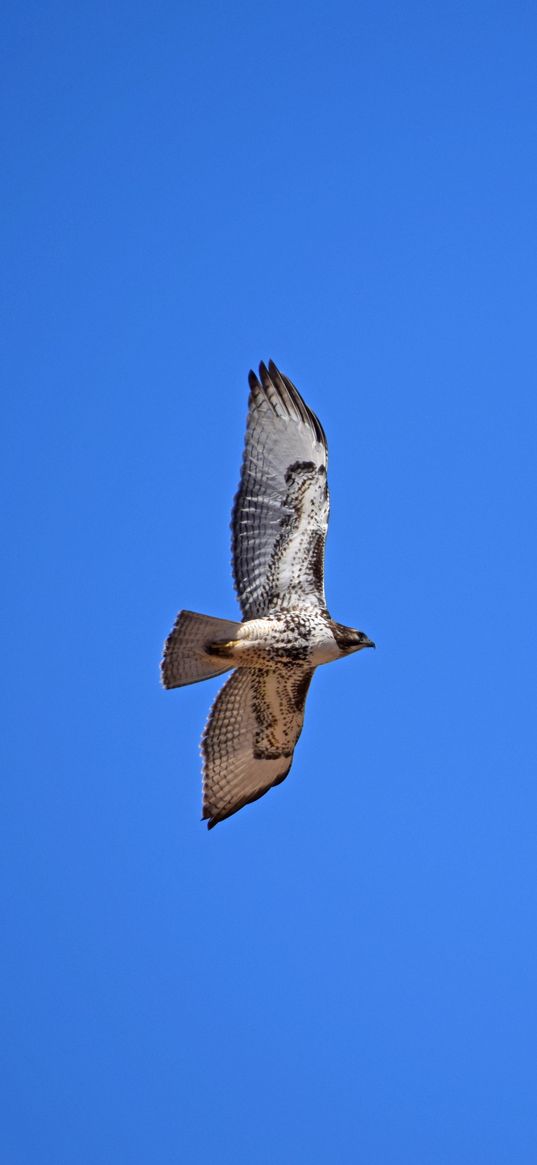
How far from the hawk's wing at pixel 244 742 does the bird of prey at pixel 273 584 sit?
0.04 ft

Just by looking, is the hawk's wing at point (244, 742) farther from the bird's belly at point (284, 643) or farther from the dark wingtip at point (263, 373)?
the dark wingtip at point (263, 373)

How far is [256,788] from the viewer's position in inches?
577

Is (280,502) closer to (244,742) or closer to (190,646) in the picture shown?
(190,646)

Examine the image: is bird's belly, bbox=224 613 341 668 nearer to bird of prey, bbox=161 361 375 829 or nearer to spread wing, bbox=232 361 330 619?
bird of prey, bbox=161 361 375 829

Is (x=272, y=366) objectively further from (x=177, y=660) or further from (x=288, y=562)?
(x=177, y=660)

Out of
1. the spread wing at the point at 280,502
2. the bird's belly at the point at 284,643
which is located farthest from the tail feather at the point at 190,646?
the spread wing at the point at 280,502

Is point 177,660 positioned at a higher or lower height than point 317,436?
lower

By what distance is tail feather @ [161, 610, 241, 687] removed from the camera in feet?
44.2

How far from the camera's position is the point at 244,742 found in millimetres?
14594

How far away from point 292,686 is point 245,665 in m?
0.55

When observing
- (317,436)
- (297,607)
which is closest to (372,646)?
(297,607)

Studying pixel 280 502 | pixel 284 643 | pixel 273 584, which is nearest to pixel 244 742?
pixel 284 643

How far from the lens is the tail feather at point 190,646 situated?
13.5 metres

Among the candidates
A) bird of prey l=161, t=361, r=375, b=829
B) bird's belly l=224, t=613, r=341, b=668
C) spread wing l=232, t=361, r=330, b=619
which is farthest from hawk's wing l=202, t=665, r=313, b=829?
spread wing l=232, t=361, r=330, b=619
